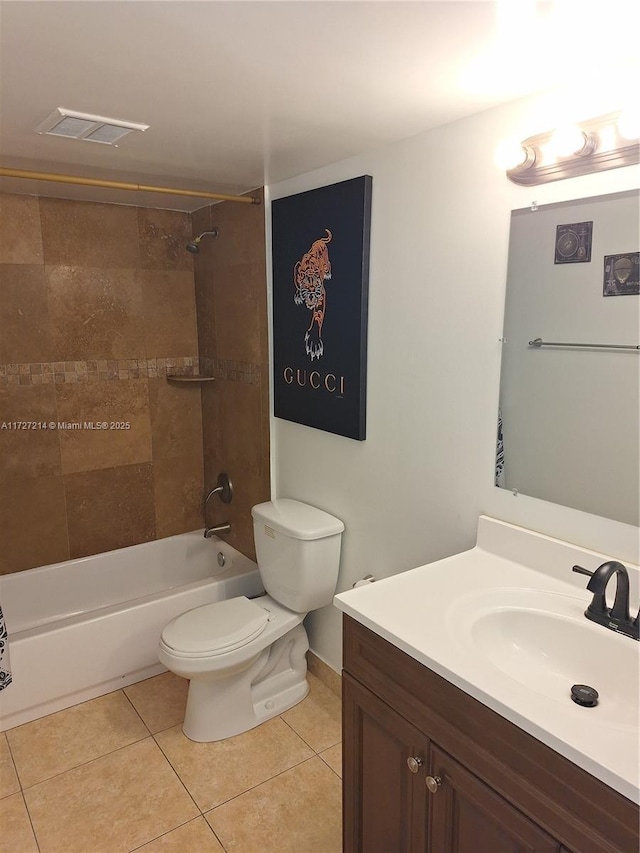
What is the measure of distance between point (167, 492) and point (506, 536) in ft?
7.22

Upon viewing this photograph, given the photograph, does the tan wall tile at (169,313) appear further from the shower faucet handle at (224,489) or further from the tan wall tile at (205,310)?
the shower faucet handle at (224,489)

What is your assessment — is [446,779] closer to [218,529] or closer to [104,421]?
[218,529]

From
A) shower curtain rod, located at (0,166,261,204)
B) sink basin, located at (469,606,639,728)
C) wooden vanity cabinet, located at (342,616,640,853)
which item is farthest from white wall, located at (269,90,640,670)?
wooden vanity cabinet, located at (342,616,640,853)

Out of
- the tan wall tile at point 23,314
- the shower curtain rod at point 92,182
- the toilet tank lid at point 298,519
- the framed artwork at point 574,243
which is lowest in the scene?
the toilet tank lid at point 298,519

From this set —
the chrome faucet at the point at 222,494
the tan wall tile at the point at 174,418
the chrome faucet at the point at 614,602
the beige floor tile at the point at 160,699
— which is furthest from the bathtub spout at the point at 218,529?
the chrome faucet at the point at 614,602

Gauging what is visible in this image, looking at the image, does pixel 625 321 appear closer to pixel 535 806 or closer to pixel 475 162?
pixel 475 162

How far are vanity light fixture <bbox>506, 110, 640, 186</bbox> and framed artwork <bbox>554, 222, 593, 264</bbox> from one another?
0.13 metres

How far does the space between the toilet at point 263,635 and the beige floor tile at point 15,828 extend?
0.60 metres

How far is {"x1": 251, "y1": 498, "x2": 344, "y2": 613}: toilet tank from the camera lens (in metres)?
2.37

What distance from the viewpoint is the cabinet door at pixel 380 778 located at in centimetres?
137

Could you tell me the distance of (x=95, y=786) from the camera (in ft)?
6.84

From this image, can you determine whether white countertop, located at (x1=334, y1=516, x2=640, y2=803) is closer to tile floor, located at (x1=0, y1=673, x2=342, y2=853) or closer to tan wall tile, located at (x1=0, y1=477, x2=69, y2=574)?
tile floor, located at (x1=0, y1=673, x2=342, y2=853)

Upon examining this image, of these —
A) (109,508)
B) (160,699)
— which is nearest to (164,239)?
(109,508)

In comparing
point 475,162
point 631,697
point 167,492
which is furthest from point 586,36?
point 167,492
